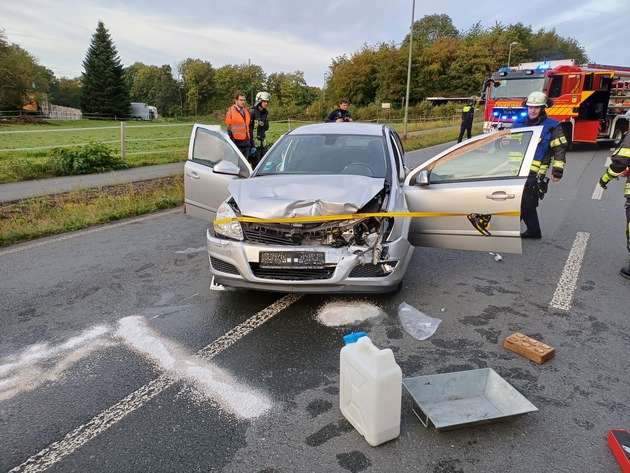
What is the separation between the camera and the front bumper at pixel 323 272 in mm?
3523

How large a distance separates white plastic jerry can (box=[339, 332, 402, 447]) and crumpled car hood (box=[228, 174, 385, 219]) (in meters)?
1.41

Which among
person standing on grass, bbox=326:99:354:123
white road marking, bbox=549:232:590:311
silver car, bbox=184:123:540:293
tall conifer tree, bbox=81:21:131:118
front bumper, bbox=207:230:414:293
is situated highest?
tall conifer tree, bbox=81:21:131:118

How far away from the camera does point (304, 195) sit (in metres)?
3.74

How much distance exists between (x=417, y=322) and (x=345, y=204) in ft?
3.63

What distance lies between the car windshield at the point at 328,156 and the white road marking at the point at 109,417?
186 centimetres

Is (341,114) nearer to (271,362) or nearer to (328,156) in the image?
(328,156)

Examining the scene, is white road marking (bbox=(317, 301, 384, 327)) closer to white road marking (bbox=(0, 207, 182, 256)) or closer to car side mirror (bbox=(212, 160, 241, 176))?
car side mirror (bbox=(212, 160, 241, 176))

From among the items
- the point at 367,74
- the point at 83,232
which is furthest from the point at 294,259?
the point at 367,74

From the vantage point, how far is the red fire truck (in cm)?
1574

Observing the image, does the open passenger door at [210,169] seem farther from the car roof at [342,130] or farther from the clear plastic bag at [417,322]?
the clear plastic bag at [417,322]

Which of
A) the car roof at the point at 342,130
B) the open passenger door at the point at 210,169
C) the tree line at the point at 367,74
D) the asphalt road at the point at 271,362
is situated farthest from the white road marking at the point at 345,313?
the tree line at the point at 367,74

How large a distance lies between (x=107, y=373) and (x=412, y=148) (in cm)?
1767

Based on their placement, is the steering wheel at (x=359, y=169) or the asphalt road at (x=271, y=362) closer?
the asphalt road at (x=271, y=362)

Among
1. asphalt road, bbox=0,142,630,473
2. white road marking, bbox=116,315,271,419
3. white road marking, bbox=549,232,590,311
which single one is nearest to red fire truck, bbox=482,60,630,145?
white road marking, bbox=549,232,590,311
